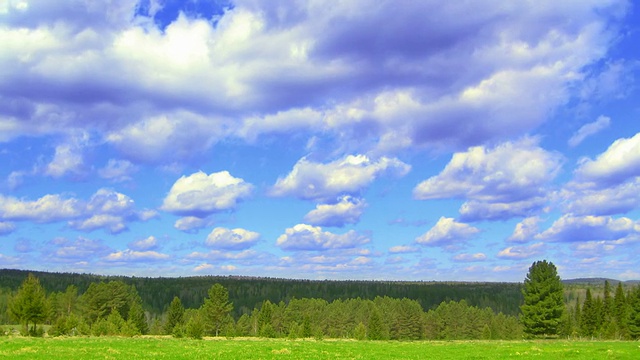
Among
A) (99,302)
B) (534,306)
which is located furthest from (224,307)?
(534,306)

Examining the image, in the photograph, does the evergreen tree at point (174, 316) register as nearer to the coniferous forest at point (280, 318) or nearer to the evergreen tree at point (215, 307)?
the coniferous forest at point (280, 318)

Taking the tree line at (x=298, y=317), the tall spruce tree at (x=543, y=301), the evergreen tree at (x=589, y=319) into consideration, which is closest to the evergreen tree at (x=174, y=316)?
the tree line at (x=298, y=317)

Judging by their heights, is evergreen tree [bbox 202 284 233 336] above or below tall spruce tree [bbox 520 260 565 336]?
below

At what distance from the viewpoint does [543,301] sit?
7281 centimetres

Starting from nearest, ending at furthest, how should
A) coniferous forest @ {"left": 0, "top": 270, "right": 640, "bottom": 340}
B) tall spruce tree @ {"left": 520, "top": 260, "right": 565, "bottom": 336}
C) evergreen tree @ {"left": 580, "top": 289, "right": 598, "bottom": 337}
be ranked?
tall spruce tree @ {"left": 520, "top": 260, "right": 565, "bottom": 336}, coniferous forest @ {"left": 0, "top": 270, "right": 640, "bottom": 340}, evergreen tree @ {"left": 580, "top": 289, "right": 598, "bottom": 337}

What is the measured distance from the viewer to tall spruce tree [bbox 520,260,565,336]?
238ft

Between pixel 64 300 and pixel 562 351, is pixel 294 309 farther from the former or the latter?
pixel 562 351

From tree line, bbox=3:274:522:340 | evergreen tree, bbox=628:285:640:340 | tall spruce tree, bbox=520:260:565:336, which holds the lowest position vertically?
tree line, bbox=3:274:522:340

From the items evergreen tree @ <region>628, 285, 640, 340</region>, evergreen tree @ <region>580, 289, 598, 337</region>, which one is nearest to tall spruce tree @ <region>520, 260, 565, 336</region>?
evergreen tree @ <region>628, 285, 640, 340</region>

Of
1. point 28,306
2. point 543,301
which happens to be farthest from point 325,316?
point 28,306

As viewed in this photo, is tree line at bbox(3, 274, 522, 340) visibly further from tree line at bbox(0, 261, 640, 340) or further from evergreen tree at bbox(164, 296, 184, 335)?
tree line at bbox(0, 261, 640, 340)

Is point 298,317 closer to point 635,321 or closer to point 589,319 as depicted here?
point 589,319

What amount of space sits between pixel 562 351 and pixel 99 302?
342ft

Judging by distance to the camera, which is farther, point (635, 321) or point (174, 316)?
point (174, 316)
